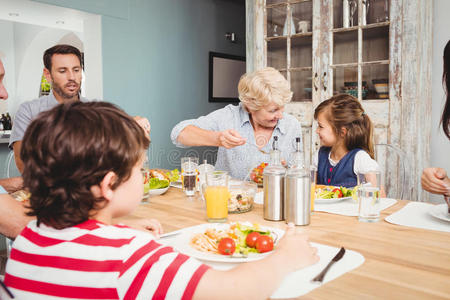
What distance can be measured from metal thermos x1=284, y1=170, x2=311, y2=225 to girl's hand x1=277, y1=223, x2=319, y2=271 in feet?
1.19

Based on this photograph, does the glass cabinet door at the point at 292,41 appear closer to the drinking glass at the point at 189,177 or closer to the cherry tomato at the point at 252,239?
the drinking glass at the point at 189,177

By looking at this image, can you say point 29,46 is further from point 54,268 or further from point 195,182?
point 54,268

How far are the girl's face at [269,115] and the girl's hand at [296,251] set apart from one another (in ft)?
4.82

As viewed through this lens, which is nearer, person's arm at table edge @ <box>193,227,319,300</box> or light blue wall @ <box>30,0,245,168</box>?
person's arm at table edge @ <box>193,227,319,300</box>

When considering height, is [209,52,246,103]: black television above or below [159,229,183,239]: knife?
above

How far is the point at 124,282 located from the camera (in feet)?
2.03

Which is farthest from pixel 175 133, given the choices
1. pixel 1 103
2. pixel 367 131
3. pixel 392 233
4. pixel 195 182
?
pixel 1 103

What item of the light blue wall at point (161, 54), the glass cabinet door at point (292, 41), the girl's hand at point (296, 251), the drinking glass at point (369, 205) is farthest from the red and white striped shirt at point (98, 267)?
the light blue wall at point (161, 54)

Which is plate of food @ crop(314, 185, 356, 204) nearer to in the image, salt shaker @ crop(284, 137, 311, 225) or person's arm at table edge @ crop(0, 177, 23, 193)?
salt shaker @ crop(284, 137, 311, 225)

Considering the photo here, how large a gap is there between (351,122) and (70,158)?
5.87 ft

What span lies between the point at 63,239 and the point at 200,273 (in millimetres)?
242

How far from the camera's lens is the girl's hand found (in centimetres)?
75

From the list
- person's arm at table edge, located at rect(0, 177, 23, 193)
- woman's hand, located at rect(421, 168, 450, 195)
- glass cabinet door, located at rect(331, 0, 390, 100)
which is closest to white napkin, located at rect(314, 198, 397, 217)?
woman's hand, located at rect(421, 168, 450, 195)

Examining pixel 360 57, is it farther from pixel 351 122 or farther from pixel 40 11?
pixel 40 11
